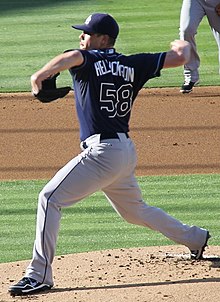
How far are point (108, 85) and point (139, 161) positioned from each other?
429cm

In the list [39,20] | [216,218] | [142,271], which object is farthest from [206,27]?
[142,271]

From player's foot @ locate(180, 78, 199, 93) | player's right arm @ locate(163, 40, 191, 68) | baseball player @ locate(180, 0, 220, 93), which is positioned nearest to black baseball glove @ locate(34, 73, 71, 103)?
player's right arm @ locate(163, 40, 191, 68)

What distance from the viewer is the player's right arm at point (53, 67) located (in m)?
5.39

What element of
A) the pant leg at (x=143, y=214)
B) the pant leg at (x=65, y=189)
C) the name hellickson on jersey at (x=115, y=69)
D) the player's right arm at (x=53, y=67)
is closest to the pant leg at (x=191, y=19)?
the pant leg at (x=143, y=214)

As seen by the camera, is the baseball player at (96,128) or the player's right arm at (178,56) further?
the player's right arm at (178,56)

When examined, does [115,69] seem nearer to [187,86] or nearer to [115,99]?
[115,99]

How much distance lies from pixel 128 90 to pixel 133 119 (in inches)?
226

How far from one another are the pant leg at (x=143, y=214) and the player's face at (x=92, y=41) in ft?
2.68

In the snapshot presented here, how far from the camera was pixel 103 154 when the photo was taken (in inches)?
226

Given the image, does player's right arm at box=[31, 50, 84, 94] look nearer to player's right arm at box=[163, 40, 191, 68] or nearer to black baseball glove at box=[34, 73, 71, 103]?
black baseball glove at box=[34, 73, 71, 103]

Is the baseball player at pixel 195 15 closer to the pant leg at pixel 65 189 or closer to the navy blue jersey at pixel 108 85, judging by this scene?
the navy blue jersey at pixel 108 85

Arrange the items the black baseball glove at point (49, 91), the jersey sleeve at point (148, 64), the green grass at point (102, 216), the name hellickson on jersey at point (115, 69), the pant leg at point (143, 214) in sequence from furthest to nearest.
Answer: the green grass at point (102, 216), the pant leg at point (143, 214), the jersey sleeve at point (148, 64), the name hellickson on jersey at point (115, 69), the black baseball glove at point (49, 91)

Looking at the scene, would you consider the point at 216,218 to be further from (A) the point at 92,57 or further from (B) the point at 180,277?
(A) the point at 92,57

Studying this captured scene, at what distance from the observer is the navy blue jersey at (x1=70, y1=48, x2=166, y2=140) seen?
567 cm
